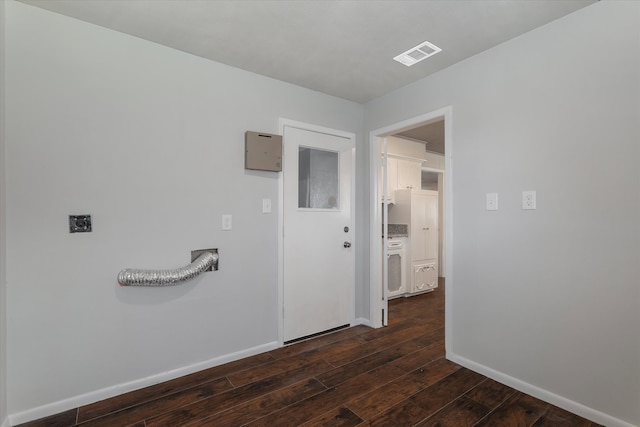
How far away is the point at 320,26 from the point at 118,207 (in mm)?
1856

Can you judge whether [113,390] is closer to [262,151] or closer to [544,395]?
[262,151]

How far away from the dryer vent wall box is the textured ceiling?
59cm

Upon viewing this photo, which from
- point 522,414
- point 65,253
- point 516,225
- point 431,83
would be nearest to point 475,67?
point 431,83

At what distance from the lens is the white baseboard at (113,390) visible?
185cm

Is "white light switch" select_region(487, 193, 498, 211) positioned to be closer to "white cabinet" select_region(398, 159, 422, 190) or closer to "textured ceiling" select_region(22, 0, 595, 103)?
"textured ceiling" select_region(22, 0, 595, 103)

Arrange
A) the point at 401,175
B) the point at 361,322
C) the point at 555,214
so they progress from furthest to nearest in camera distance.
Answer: the point at 401,175
the point at 361,322
the point at 555,214

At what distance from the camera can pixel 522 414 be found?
6.18 ft

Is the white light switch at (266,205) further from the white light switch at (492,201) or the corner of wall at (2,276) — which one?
Result: the white light switch at (492,201)

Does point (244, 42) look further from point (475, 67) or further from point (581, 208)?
point (581, 208)

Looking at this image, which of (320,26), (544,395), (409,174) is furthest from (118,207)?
(409,174)

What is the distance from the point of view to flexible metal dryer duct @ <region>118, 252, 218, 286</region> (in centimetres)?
209

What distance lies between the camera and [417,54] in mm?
2416

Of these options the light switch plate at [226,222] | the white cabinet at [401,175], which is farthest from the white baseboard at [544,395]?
the white cabinet at [401,175]

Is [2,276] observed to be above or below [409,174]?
below
